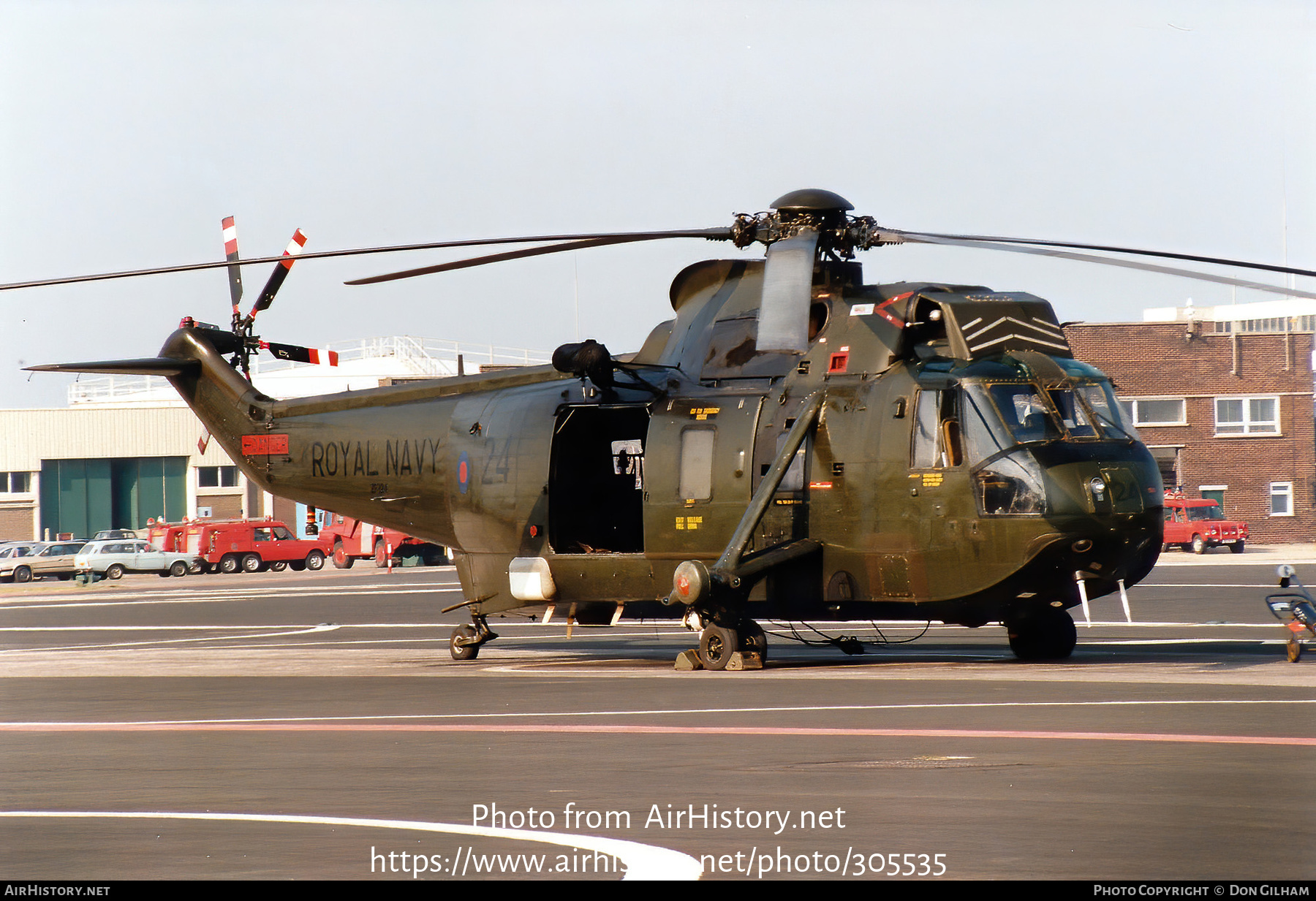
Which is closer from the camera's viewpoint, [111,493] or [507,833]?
[507,833]

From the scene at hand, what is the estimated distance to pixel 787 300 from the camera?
14328mm

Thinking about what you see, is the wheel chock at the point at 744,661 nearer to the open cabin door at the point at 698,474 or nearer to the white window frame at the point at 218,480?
the open cabin door at the point at 698,474

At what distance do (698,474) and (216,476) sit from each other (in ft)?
237

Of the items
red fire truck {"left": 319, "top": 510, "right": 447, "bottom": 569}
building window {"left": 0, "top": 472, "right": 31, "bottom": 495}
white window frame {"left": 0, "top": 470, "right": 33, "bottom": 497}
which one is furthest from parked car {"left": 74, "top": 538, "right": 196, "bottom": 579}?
building window {"left": 0, "top": 472, "right": 31, "bottom": 495}

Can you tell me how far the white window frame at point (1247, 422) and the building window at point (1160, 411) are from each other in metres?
1.39

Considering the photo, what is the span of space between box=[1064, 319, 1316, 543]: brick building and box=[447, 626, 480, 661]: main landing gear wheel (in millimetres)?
46344

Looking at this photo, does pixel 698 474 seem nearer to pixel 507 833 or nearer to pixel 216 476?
pixel 507 833

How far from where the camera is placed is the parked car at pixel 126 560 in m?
54.4

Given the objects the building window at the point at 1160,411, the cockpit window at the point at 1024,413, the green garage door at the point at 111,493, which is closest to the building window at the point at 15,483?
the green garage door at the point at 111,493

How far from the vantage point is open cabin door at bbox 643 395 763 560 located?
17.2m

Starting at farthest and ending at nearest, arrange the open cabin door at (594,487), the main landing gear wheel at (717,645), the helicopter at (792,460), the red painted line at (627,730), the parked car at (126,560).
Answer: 1. the parked car at (126,560)
2. the open cabin door at (594,487)
3. the main landing gear wheel at (717,645)
4. the helicopter at (792,460)
5. the red painted line at (627,730)

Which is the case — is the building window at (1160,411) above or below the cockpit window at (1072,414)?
above

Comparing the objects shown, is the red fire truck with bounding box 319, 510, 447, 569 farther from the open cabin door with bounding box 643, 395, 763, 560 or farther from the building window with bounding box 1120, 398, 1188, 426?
the open cabin door with bounding box 643, 395, 763, 560

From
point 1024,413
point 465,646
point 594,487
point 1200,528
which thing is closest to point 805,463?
point 1024,413
